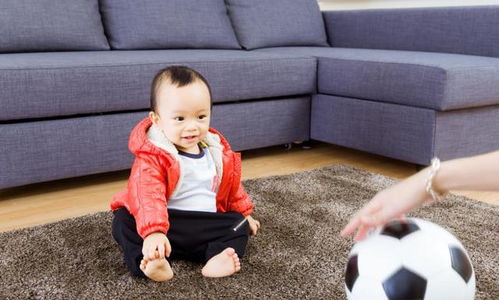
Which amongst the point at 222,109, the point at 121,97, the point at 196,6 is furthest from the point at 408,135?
the point at 196,6

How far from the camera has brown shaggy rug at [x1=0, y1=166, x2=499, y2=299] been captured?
1035 millimetres

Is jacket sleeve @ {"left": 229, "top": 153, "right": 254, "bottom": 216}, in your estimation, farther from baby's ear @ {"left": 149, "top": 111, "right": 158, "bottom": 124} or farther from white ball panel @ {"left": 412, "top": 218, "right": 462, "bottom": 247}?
white ball panel @ {"left": 412, "top": 218, "right": 462, "bottom": 247}

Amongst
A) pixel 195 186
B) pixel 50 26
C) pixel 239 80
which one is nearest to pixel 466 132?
pixel 239 80

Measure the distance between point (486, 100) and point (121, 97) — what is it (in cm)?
132

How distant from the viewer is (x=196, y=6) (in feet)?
8.13

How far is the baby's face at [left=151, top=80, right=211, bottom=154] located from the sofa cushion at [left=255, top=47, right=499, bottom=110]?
968 mm

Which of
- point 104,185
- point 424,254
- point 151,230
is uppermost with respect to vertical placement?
point 424,254

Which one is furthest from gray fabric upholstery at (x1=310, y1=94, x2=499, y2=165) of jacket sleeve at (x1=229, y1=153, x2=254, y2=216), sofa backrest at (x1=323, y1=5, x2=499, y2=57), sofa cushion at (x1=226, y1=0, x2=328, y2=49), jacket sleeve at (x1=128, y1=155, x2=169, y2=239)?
jacket sleeve at (x1=128, y1=155, x2=169, y2=239)

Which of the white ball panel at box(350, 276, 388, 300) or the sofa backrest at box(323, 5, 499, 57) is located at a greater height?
the sofa backrest at box(323, 5, 499, 57)

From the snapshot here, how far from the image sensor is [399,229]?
79 centimetres

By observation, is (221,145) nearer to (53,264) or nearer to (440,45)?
(53,264)

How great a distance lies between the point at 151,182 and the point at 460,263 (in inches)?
25.2

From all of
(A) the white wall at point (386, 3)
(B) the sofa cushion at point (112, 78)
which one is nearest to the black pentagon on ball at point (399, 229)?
(B) the sofa cushion at point (112, 78)

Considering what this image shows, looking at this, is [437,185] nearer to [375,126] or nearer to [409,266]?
[409,266]
